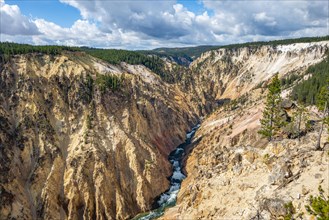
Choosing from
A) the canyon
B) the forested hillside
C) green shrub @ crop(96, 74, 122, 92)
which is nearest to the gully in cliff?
the canyon

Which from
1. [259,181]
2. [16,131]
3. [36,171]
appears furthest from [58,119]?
[259,181]

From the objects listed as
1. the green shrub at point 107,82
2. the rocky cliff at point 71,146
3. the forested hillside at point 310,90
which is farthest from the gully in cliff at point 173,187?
the forested hillside at point 310,90

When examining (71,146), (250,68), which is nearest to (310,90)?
(71,146)

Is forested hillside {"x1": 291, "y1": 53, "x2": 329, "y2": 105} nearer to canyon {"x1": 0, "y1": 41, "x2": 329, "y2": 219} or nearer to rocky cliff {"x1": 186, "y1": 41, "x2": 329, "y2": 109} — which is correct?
canyon {"x1": 0, "y1": 41, "x2": 329, "y2": 219}

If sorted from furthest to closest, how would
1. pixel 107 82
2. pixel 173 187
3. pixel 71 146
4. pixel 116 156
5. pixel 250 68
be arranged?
pixel 250 68
pixel 107 82
pixel 173 187
pixel 116 156
pixel 71 146

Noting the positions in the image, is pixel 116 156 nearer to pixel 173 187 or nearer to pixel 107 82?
pixel 173 187

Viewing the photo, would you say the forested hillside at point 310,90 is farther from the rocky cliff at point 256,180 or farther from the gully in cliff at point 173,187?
the gully in cliff at point 173,187
